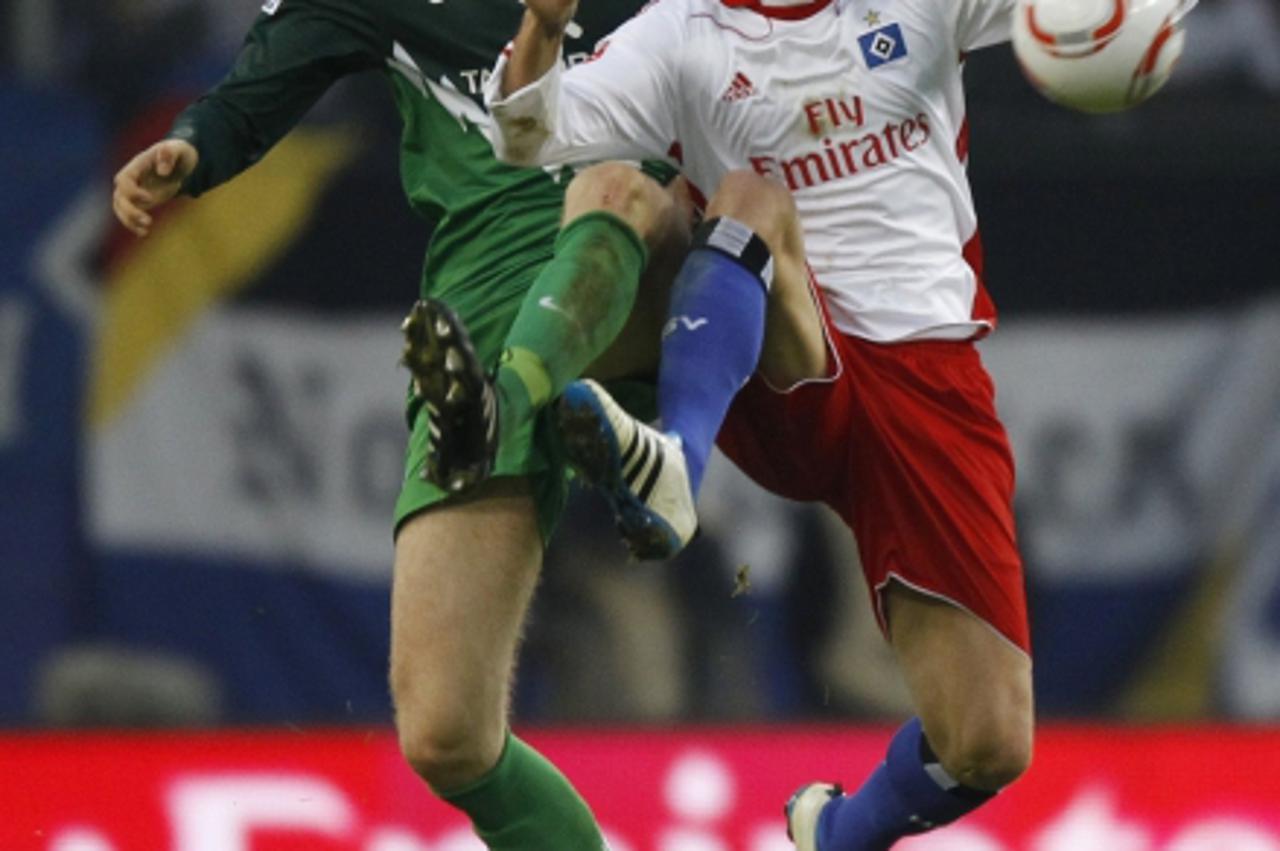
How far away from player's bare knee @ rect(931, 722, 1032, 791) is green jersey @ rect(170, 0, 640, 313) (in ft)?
3.18

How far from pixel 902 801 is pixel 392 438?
9.56 feet

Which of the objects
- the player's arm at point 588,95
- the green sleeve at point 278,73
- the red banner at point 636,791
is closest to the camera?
the player's arm at point 588,95

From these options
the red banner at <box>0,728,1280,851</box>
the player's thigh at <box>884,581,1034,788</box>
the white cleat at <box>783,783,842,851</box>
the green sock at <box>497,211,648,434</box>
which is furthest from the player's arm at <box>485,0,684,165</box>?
the red banner at <box>0,728,1280,851</box>

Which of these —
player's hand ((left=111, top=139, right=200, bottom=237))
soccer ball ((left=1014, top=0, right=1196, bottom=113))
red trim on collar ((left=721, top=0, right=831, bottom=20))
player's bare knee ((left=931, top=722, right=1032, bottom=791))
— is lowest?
player's bare knee ((left=931, top=722, right=1032, bottom=791))

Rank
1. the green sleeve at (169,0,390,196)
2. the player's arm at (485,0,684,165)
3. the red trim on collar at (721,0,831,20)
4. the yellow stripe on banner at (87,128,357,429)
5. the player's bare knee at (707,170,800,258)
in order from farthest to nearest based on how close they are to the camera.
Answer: the yellow stripe on banner at (87,128,357,429), the green sleeve at (169,0,390,196), the red trim on collar at (721,0,831,20), the player's bare knee at (707,170,800,258), the player's arm at (485,0,684,165)

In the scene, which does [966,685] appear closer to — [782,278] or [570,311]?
[782,278]

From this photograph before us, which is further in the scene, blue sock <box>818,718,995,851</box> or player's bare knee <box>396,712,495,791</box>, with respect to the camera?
blue sock <box>818,718,995,851</box>

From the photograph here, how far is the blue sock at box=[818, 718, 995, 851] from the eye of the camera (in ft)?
13.7

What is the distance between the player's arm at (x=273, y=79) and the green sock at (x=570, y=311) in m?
0.61

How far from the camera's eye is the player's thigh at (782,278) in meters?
3.79

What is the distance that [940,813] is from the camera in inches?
166

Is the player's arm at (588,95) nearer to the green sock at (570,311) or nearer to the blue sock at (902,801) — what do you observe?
the green sock at (570,311)

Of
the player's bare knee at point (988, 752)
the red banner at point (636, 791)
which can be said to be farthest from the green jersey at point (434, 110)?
the red banner at point (636, 791)

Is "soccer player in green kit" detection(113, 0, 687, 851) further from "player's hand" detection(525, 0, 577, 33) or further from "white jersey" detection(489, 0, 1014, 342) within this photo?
"player's hand" detection(525, 0, 577, 33)
